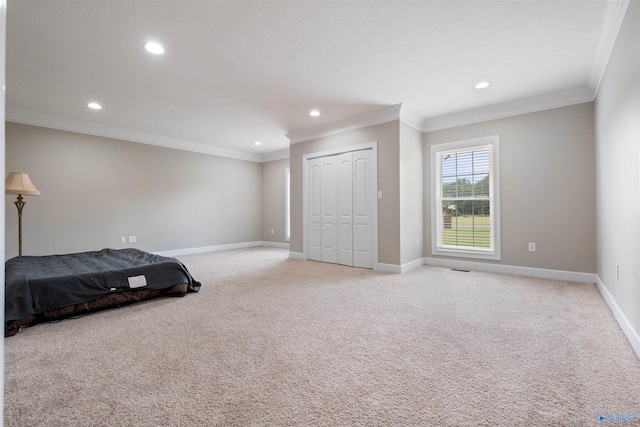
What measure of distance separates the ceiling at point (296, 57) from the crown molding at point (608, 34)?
0.01 m

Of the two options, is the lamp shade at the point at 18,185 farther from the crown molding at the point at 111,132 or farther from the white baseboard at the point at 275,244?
the white baseboard at the point at 275,244

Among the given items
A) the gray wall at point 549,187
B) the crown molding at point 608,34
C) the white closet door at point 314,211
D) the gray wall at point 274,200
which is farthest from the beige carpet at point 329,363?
the gray wall at point 274,200

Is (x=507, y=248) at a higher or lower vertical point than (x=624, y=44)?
lower

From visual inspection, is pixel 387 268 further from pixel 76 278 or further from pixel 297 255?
pixel 76 278

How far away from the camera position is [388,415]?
4.65 ft

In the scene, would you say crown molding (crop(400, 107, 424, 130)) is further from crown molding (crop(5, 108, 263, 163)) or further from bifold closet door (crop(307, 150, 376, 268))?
crown molding (crop(5, 108, 263, 163))

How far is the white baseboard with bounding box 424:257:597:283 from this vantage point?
398cm

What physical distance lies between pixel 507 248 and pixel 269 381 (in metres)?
4.25

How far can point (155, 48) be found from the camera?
2922 mm

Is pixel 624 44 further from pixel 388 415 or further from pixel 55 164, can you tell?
pixel 55 164

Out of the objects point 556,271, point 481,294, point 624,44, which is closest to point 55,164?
point 481,294

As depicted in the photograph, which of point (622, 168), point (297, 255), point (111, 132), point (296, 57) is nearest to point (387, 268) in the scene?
point (297, 255)

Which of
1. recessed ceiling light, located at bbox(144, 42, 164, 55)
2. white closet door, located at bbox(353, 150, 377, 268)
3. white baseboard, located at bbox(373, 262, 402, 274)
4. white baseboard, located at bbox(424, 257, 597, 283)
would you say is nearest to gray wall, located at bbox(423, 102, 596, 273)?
white baseboard, located at bbox(424, 257, 597, 283)

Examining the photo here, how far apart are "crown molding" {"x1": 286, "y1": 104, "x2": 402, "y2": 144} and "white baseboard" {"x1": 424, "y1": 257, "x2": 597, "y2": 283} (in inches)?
100
